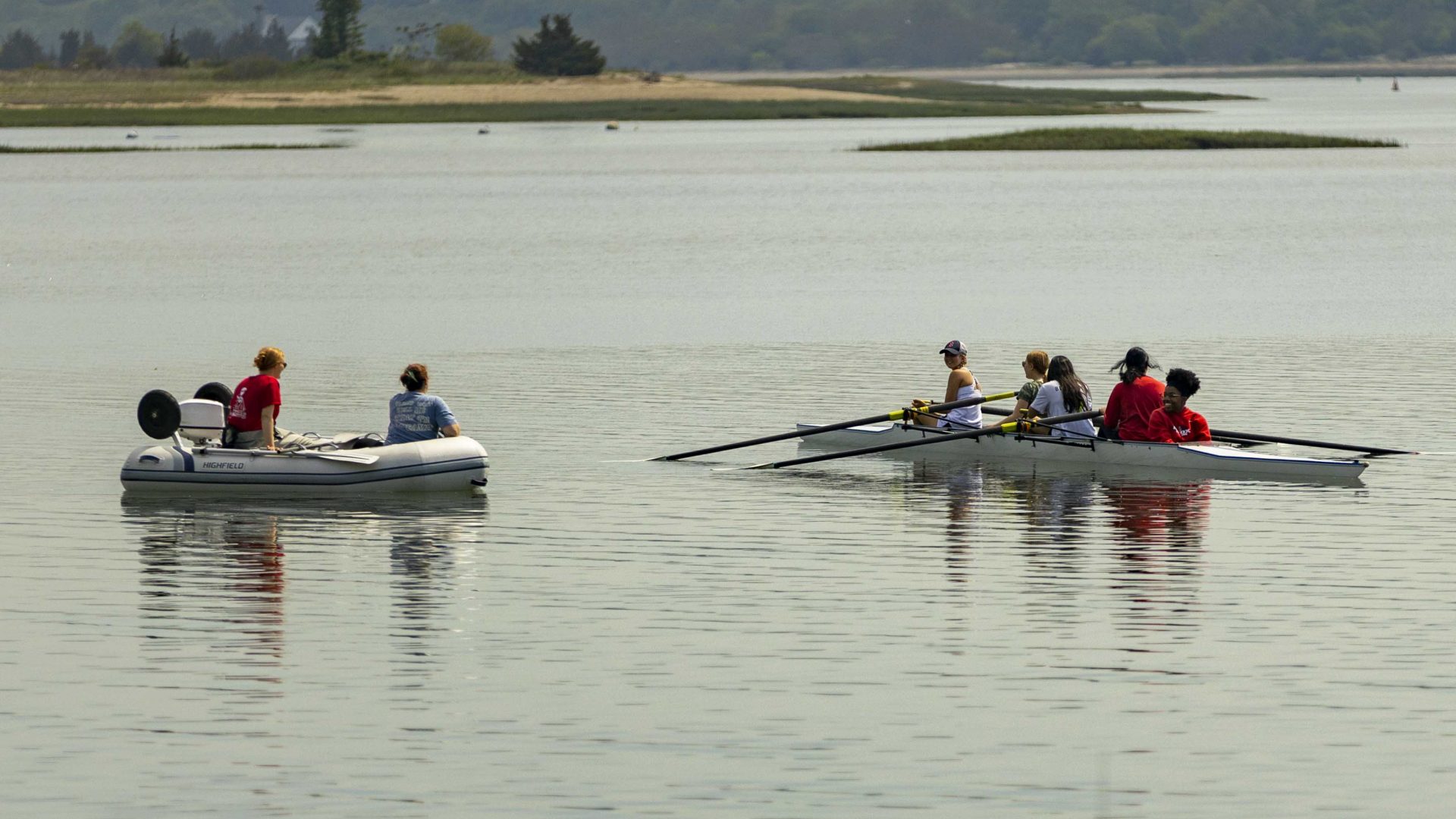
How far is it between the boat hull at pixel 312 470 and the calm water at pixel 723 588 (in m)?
0.27

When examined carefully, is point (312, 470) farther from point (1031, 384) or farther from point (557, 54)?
point (557, 54)

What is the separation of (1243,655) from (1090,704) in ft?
Answer: 6.21

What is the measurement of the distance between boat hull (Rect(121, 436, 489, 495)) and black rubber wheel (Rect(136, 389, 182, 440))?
0.72ft

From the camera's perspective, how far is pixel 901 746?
1330 centimetres

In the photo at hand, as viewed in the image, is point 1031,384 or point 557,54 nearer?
point 1031,384

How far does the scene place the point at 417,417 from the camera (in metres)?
22.3

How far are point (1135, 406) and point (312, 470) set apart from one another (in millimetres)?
9295

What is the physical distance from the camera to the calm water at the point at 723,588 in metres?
12.9

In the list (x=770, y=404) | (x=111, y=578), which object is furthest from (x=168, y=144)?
(x=111, y=578)

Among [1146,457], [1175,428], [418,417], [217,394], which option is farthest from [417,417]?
[1175,428]

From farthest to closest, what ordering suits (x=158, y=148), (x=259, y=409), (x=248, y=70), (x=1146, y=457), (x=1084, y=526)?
1. (x=248, y=70)
2. (x=158, y=148)
3. (x=1146, y=457)
4. (x=259, y=409)
5. (x=1084, y=526)

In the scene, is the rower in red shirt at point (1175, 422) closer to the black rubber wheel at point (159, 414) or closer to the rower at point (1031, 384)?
the rower at point (1031, 384)

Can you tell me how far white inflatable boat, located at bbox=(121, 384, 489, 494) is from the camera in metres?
22.0

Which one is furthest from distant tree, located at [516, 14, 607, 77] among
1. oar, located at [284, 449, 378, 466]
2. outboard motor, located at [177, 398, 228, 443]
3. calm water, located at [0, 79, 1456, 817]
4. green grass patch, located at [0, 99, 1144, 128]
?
oar, located at [284, 449, 378, 466]
